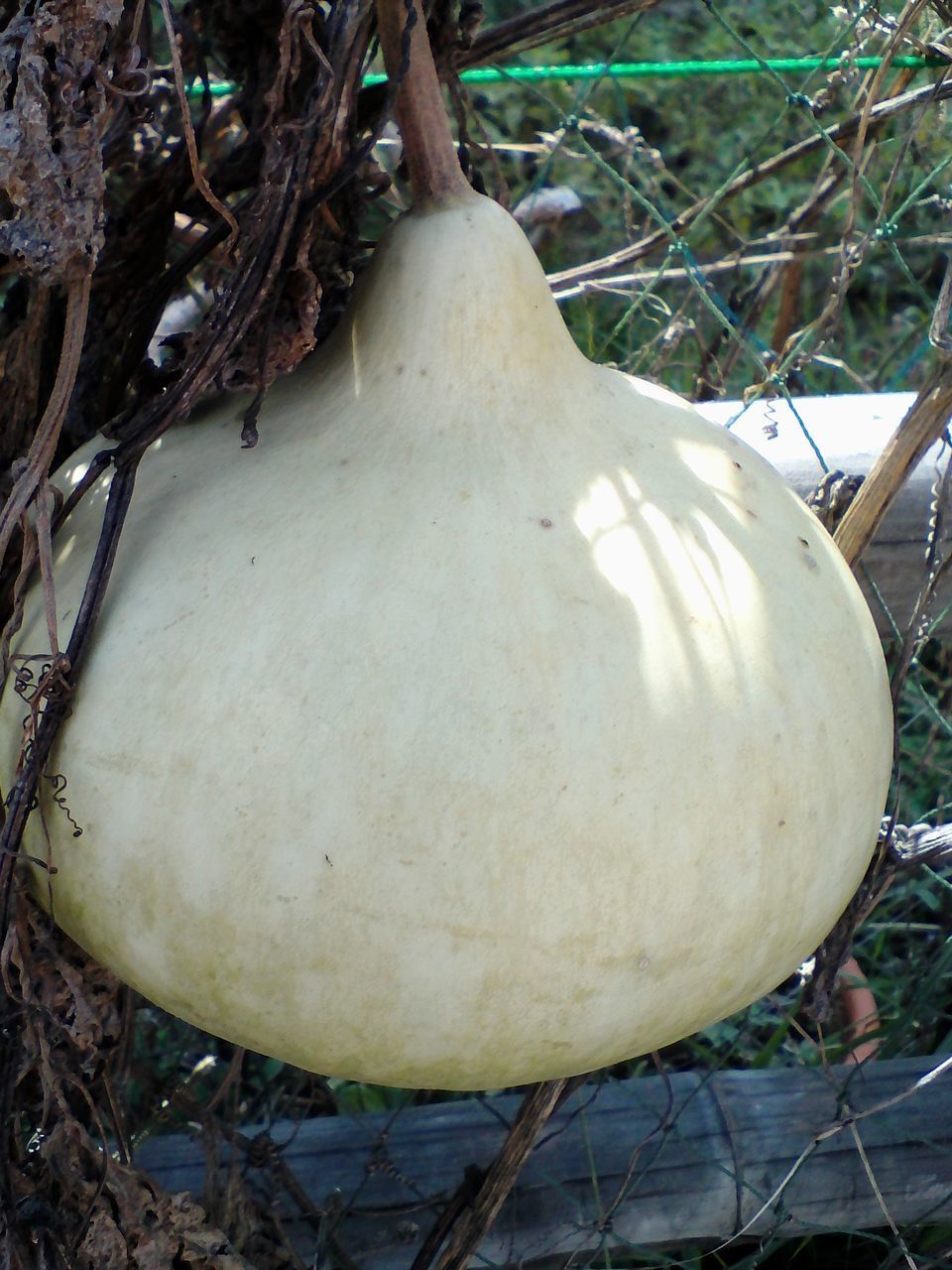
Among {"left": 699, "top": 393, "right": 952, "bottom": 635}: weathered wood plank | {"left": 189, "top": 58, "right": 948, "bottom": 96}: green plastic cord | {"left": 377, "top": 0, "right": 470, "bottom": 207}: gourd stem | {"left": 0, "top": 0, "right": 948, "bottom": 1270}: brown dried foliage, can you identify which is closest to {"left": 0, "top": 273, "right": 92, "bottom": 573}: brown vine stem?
{"left": 0, "top": 0, "right": 948, "bottom": 1270}: brown dried foliage

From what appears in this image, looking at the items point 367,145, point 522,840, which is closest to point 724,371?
point 367,145

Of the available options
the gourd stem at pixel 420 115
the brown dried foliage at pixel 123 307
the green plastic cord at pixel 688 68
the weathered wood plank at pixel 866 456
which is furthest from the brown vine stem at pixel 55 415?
the weathered wood plank at pixel 866 456

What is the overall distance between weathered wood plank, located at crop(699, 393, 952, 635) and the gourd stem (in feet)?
1.56

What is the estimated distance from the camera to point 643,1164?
1425 millimetres

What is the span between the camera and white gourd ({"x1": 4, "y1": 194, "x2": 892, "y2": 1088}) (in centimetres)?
84

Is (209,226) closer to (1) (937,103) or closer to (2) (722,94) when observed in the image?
(1) (937,103)

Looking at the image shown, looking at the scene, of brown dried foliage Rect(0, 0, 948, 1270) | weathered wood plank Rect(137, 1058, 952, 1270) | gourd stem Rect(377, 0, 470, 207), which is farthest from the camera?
weathered wood plank Rect(137, 1058, 952, 1270)

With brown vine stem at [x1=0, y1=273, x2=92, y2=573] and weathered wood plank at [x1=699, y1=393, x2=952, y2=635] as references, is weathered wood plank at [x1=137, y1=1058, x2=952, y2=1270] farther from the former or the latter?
brown vine stem at [x1=0, y1=273, x2=92, y2=573]

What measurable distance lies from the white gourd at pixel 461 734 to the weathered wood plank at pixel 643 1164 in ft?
1.71

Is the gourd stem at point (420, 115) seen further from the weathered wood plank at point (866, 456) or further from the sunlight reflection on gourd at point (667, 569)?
the weathered wood plank at point (866, 456)

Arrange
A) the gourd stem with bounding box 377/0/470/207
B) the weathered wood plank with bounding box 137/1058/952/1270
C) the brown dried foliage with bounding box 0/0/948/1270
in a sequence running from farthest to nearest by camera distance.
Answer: the weathered wood plank with bounding box 137/1058/952/1270
the gourd stem with bounding box 377/0/470/207
the brown dried foliage with bounding box 0/0/948/1270

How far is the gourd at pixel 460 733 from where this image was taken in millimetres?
839

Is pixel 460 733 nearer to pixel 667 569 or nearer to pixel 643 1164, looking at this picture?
pixel 667 569

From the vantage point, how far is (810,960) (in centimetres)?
151
